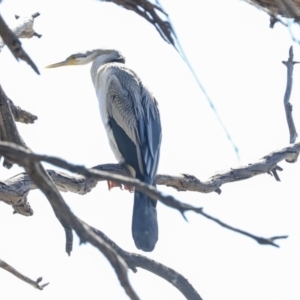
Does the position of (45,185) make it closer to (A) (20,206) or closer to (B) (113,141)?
(A) (20,206)

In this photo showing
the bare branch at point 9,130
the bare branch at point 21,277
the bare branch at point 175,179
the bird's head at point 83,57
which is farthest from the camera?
the bird's head at point 83,57

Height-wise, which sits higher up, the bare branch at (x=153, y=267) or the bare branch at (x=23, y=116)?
the bare branch at (x=23, y=116)

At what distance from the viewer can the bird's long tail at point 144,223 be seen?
12.8 ft

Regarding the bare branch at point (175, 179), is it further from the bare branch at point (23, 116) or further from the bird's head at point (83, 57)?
the bird's head at point (83, 57)

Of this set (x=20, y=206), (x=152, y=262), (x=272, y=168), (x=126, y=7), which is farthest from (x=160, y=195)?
(x=272, y=168)

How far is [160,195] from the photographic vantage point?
108 centimetres

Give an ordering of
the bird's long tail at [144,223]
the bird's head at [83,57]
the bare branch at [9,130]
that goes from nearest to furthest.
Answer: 1. the bare branch at [9,130]
2. the bird's long tail at [144,223]
3. the bird's head at [83,57]

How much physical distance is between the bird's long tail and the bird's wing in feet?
0.45

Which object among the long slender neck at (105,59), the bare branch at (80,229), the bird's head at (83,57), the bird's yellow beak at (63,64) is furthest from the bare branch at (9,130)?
the bird's yellow beak at (63,64)

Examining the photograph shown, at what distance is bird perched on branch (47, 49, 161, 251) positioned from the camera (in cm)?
407

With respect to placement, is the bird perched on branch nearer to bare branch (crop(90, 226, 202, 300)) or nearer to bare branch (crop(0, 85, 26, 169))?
bare branch (crop(90, 226, 202, 300))

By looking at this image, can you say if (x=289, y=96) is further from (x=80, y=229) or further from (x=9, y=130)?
(x=80, y=229)

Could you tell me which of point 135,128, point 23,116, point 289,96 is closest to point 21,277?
point 23,116

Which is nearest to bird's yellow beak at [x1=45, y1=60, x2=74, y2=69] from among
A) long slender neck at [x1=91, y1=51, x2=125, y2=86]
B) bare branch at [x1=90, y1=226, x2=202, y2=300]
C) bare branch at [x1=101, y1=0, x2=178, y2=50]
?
long slender neck at [x1=91, y1=51, x2=125, y2=86]
